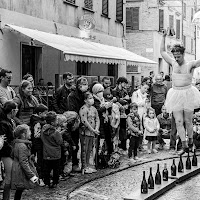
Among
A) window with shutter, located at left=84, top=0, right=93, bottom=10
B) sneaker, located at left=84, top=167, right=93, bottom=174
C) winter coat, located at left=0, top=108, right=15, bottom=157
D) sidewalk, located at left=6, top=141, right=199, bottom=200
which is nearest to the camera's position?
winter coat, located at left=0, top=108, right=15, bottom=157

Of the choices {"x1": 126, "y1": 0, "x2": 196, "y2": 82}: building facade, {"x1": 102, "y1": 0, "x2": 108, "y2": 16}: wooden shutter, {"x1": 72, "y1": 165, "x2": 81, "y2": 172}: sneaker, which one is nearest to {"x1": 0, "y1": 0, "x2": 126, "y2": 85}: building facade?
{"x1": 102, "y1": 0, "x2": 108, "y2": 16}: wooden shutter

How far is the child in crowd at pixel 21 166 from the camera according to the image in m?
7.48

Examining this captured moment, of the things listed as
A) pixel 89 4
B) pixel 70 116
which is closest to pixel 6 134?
pixel 70 116

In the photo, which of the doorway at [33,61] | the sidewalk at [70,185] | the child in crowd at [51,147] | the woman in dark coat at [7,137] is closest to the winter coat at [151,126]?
the sidewalk at [70,185]

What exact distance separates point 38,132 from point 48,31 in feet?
30.7

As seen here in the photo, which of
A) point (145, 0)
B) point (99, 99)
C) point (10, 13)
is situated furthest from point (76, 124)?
point (145, 0)

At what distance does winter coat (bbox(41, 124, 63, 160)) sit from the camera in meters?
8.97

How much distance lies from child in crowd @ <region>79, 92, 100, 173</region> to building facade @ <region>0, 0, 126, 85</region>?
18.2 ft

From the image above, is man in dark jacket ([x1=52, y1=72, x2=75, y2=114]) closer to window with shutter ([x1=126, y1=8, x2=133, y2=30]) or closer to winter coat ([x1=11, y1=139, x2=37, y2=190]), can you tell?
winter coat ([x1=11, y1=139, x2=37, y2=190])

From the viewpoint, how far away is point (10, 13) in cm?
1549

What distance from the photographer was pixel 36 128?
9320mm

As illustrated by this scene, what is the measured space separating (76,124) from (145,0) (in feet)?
89.7

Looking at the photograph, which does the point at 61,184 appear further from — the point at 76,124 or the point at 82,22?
the point at 82,22

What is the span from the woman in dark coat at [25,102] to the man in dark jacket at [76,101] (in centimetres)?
90
